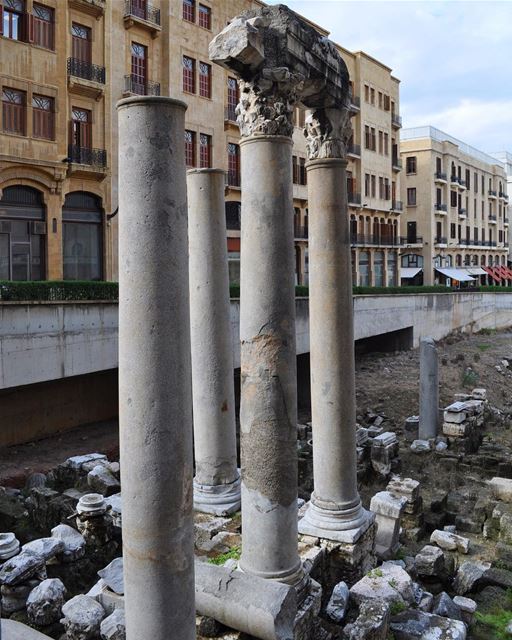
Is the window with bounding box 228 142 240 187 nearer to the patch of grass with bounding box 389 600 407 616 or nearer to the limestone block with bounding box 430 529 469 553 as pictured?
the limestone block with bounding box 430 529 469 553

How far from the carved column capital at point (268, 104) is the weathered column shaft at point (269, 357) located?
0.12 m

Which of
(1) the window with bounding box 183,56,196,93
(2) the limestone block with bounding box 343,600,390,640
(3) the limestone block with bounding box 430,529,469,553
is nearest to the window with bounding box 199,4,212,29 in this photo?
(1) the window with bounding box 183,56,196,93

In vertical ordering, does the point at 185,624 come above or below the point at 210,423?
below

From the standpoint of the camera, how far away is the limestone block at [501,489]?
12.9 meters

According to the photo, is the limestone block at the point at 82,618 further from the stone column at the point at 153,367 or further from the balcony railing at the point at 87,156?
the balcony railing at the point at 87,156

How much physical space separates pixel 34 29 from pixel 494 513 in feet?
66.8

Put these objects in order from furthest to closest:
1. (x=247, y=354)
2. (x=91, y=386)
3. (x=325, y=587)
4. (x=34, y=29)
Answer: (x=34, y=29) → (x=91, y=386) → (x=325, y=587) → (x=247, y=354)

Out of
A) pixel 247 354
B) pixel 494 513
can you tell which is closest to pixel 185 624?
pixel 247 354

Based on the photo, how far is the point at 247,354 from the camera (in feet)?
21.8

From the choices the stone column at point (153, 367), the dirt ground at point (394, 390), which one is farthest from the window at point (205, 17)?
the stone column at point (153, 367)

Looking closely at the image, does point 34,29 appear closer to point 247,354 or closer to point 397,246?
point 247,354

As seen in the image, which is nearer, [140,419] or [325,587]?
[140,419]

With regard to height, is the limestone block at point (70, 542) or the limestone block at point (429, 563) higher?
the limestone block at point (70, 542)

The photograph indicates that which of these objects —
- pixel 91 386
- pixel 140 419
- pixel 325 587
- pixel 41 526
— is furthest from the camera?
Answer: pixel 91 386
